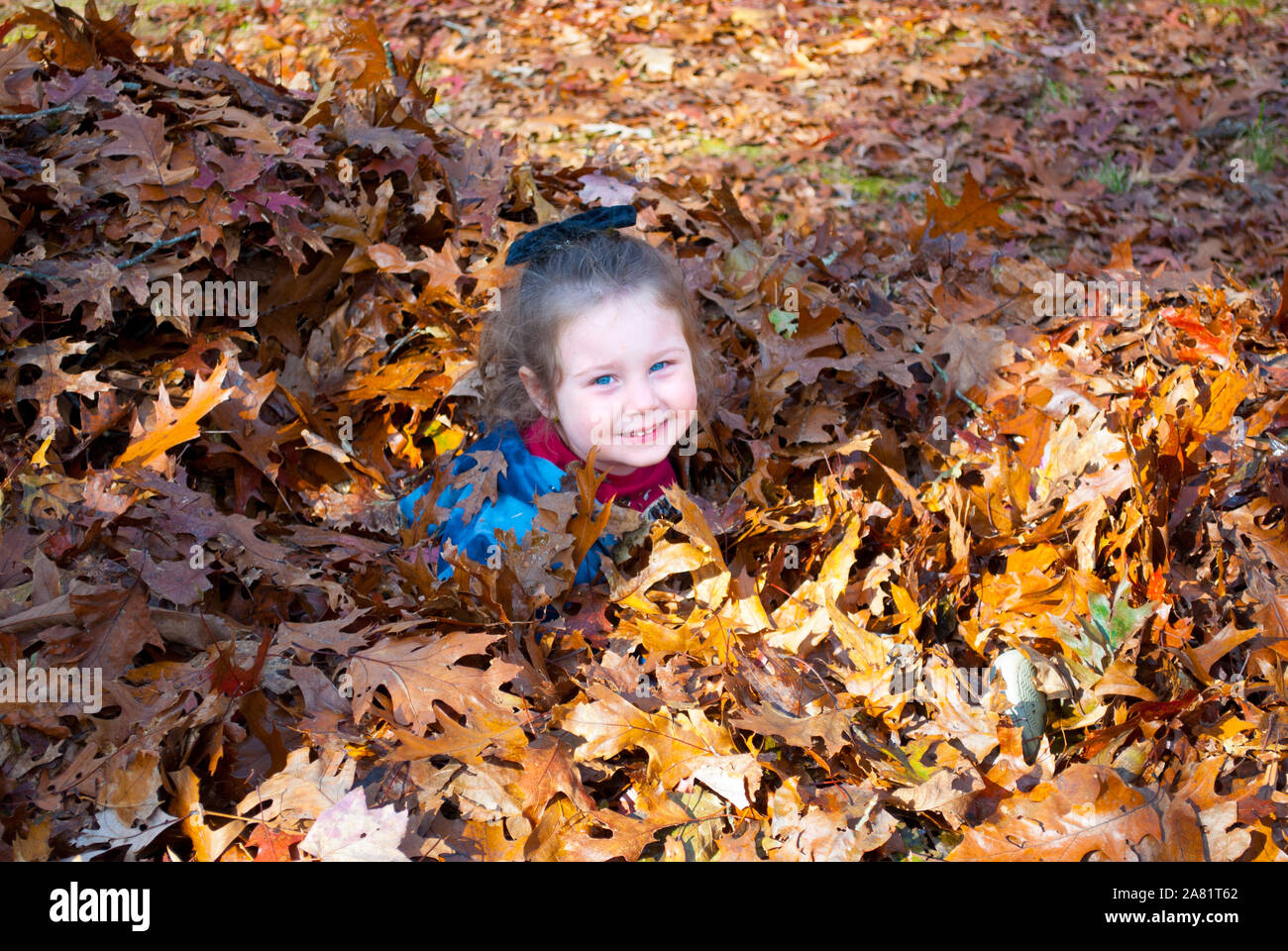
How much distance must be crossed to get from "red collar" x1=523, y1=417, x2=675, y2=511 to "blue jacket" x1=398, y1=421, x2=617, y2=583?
3 centimetres

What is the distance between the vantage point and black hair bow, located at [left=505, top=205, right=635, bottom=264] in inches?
115

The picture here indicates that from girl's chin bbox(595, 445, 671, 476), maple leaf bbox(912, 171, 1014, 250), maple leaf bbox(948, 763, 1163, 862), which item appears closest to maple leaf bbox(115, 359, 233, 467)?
girl's chin bbox(595, 445, 671, 476)

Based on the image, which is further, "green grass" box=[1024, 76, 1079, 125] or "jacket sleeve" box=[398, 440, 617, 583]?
"green grass" box=[1024, 76, 1079, 125]

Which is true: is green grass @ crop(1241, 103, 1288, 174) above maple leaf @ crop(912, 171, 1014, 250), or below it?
Answer: above

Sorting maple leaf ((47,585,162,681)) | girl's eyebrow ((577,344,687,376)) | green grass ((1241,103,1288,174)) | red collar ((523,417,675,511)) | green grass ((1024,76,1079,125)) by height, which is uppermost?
green grass ((1024,76,1079,125))

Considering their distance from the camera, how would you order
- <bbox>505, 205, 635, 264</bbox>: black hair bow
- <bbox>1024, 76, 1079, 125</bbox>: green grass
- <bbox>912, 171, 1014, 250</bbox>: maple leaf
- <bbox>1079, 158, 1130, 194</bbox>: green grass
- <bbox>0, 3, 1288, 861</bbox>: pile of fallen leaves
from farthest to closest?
<bbox>1024, 76, 1079, 125</bbox>: green grass
<bbox>1079, 158, 1130, 194</bbox>: green grass
<bbox>912, 171, 1014, 250</bbox>: maple leaf
<bbox>505, 205, 635, 264</bbox>: black hair bow
<bbox>0, 3, 1288, 861</bbox>: pile of fallen leaves

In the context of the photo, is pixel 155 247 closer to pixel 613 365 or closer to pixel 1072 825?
pixel 613 365

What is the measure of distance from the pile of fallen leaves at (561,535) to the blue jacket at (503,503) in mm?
100

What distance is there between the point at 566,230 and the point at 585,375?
502 mm

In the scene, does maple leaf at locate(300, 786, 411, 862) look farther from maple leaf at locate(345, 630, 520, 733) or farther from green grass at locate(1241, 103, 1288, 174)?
green grass at locate(1241, 103, 1288, 174)

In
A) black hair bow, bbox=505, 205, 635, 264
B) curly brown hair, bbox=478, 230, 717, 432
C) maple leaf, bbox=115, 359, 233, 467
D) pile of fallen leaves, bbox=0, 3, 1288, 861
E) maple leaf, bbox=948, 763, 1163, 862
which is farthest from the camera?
black hair bow, bbox=505, 205, 635, 264

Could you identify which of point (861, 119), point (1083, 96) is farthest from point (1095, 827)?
point (1083, 96)

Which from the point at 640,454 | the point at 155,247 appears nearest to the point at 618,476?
the point at 640,454

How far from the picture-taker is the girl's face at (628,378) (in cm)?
269
